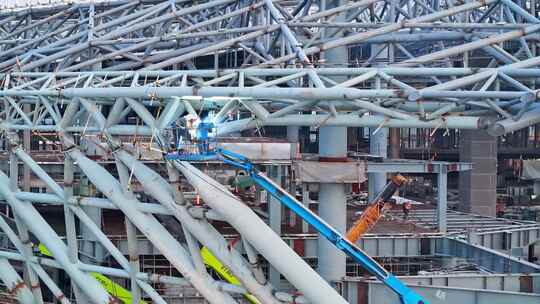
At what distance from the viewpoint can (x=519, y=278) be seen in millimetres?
22594

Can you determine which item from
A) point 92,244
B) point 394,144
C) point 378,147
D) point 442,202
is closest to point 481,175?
point 378,147

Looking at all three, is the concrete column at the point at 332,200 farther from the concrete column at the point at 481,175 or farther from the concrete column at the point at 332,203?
the concrete column at the point at 481,175

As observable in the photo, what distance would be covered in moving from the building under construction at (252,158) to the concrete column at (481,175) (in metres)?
9.09

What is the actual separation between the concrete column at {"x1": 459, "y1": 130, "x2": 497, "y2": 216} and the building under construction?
9.09 metres

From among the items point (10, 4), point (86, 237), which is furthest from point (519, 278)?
point (10, 4)

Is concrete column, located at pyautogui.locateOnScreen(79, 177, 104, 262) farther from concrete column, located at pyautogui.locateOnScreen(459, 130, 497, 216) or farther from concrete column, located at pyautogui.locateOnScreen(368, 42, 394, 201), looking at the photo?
concrete column, located at pyautogui.locateOnScreen(459, 130, 497, 216)

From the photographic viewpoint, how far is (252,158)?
22.9m

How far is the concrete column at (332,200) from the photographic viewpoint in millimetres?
24188

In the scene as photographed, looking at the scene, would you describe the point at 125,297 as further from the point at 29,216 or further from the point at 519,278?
the point at 519,278

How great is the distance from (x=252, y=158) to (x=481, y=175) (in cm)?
2601

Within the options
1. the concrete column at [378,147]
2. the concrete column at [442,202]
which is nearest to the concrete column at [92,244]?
the concrete column at [378,147]

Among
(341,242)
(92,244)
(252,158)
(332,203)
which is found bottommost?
(92,244)

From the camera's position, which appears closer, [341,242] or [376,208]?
[341,242]

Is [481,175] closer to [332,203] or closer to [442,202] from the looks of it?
[442,202]
